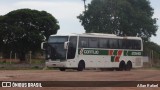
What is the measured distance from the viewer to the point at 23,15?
233 feet

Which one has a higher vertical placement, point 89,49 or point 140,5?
point 140,5

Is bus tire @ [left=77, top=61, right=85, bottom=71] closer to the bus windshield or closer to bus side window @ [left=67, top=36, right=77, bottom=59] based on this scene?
bus side window @ [left=67, top=36, right=77, bottom=59]

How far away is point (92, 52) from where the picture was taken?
39594mm

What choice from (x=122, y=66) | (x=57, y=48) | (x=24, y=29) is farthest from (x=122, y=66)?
(x=24, y=29)

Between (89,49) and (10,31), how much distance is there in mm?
30898

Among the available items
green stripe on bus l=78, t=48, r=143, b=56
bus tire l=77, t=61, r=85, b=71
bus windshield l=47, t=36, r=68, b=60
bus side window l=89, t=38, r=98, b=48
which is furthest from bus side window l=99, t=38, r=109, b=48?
bus windshield l=47, t=36, r=68, b=60

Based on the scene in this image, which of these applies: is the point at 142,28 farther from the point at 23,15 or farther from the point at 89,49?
the point at 89,49

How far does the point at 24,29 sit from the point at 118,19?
48.7 ft

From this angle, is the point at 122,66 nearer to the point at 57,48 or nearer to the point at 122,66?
the point at 122,66

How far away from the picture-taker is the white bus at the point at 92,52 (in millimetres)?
37688

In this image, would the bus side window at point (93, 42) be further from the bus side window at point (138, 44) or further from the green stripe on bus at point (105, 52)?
the bus side window at point (138, 44)

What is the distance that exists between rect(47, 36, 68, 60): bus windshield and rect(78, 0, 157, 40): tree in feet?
120

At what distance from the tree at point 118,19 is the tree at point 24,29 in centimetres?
699

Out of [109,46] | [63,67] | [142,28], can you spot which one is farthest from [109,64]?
[142,28]
